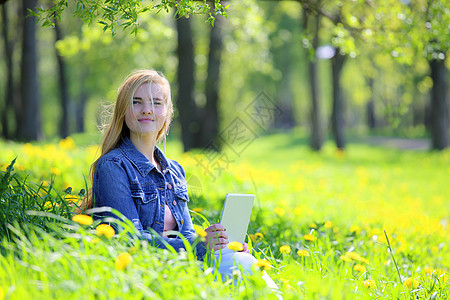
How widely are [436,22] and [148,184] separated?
438cm

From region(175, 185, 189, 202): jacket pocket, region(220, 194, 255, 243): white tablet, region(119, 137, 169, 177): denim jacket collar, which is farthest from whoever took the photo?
region(175, 185, 189, 202): jacket pocket

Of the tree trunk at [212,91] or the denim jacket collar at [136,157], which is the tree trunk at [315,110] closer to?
the tree trunk at [212,91]

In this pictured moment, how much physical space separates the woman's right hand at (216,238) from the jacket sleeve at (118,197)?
0.06m

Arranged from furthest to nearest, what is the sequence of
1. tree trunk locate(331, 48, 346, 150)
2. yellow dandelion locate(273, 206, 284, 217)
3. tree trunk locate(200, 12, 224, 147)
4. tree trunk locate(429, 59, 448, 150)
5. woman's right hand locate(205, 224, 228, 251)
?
tree trunk locate(331, 48, 346, 150)
tree trunk locate(429, 59, 448, 150)
tree trunk locate(200, 12, 224, 147)
yellow dandelion locate(273, 206, 284, 217)
woman's right hand locate(205, 224, 228, 251)

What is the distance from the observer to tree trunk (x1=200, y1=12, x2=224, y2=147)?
1106 centimetres

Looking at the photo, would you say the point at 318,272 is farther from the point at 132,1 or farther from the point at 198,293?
the point at 132,1

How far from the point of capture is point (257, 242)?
3637 millimetres

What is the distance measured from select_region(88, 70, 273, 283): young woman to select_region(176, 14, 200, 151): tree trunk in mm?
7633

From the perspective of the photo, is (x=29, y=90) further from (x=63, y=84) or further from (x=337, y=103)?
(x=337, y=103)

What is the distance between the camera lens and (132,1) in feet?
9.82

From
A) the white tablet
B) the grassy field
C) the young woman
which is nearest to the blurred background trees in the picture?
the young woman

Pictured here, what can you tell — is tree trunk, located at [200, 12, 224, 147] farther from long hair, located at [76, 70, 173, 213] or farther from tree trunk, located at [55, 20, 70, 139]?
long hair, located at [76, 70, 173, 213]

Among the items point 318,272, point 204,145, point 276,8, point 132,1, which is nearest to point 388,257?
point 318,272

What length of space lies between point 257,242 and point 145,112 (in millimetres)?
1483
